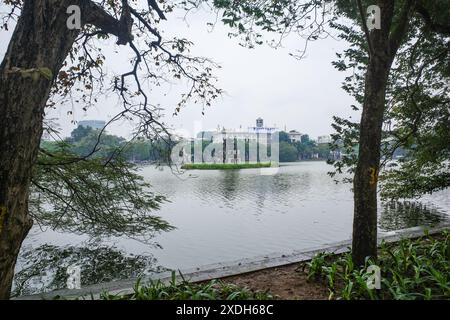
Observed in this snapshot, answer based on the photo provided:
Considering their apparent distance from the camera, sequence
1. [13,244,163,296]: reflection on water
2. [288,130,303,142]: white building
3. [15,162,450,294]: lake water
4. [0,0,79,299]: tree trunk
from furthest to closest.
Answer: [288,130,303,142]: white building
[15,162,450,294]: lake water
[13,244,163,296]: reflection on water
[0,0,79,299]: tree trunk

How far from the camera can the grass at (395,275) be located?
3.56 metres

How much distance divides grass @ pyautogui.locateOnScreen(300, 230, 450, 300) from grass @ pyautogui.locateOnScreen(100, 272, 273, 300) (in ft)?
3.10

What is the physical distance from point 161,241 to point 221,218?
→ 3.76 m

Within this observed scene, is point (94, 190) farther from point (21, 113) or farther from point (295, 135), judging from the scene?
point (295, 135)

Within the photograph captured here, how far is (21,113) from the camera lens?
2959mm

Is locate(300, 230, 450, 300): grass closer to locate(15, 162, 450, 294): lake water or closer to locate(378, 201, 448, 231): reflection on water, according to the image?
locate(15, 162, 450, 294): lake water

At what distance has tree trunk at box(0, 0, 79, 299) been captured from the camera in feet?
9.53

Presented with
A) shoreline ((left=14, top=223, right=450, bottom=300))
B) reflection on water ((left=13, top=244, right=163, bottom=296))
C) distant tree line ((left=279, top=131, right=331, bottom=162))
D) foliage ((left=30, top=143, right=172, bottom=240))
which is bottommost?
reflection on water ((left=13, top=244, right=163, bottom=296))

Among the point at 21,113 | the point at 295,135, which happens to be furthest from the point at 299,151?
the point at 21,113

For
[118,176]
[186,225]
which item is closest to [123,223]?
[118,176]

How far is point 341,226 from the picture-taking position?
1185 centimetres

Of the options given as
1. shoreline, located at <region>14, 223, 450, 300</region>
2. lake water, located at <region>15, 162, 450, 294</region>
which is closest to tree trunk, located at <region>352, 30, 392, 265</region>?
shoreline, located at <region>14, 223, 450, 300</region>

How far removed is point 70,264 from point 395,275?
7.45 meters

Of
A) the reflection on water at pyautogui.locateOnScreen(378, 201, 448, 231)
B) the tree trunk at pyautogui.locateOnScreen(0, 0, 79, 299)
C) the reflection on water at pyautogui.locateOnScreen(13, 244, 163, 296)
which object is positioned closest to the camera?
the tree trunk at pyautogui.locateOnScreen(0, 0, 79, 299)
